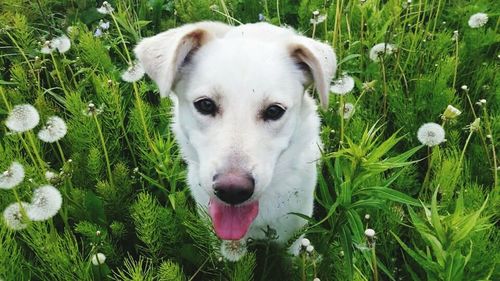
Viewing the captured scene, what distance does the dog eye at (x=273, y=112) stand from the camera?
2.30 meters

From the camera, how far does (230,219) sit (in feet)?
7.92

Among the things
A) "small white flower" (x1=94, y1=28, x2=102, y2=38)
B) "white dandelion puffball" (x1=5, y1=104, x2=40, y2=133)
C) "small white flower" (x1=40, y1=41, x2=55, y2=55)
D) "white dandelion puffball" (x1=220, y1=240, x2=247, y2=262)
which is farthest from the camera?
"small white flower" (x1=94, y1=28, x2=102, y2=38)

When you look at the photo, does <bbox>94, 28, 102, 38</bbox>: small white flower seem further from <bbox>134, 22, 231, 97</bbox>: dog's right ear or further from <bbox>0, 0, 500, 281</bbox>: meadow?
<bbox>134, 22, 231, 97</bbox>: dog's right ear

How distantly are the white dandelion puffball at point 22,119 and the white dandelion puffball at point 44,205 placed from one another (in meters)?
0.32

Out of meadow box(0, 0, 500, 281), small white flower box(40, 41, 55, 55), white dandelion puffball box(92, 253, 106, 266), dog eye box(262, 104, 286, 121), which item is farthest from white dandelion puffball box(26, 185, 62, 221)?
small white flower box(40, 41, 55, 55)

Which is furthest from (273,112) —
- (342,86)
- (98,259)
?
(98,259)

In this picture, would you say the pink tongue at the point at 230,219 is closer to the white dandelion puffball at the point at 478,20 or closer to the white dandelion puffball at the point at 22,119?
the white dandelion puffball at the point at 22,119

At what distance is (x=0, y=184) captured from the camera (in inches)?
94.2

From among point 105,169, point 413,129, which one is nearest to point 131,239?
point 105,169

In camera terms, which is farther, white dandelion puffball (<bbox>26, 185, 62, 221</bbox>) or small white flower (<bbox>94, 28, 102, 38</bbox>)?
small white flower (<bbox>94, 28, 102, 38</bbox>)

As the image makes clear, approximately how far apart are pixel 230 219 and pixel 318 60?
0.77 m

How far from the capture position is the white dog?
2.16 metres

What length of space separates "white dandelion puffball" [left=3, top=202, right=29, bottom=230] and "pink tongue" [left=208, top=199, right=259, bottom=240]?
0.83 meters

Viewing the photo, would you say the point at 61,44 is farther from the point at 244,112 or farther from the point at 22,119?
the point at 244,112
